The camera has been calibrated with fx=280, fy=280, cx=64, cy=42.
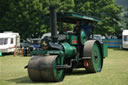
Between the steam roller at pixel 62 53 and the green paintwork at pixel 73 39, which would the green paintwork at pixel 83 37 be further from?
the green paintwork at pixel 73 39

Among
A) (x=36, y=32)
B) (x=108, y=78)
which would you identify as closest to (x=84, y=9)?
(x=36, y=32)

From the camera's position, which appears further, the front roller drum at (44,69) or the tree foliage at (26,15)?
the tree foliage at (26,15)

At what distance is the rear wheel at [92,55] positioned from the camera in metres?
12.6

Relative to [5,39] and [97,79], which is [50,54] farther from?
[5,39]

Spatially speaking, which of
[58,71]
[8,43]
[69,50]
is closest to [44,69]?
[58,71]

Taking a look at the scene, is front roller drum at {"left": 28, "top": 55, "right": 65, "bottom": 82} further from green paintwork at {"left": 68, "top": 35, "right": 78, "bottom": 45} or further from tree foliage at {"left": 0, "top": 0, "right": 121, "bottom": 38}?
tree foliage at {"left": 0, "top": 0, "right": 121, "bottom": 38}

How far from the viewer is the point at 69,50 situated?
1187cm

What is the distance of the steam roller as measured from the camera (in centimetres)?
1026

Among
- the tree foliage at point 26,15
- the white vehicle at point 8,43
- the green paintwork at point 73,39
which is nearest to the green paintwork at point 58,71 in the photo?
the green paintwork at point 73,39

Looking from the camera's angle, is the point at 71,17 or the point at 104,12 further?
the point at 104,12

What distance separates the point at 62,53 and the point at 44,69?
3.80 ft

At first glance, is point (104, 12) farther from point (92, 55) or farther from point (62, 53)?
point (62, 53)

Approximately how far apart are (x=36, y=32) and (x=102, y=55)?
93.1 feet

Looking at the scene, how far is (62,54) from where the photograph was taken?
10898 mm
